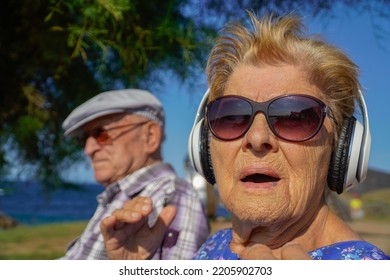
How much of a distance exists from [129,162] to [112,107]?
0.20m

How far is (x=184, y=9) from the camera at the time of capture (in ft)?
7.86

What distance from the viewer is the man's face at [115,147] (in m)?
2.07

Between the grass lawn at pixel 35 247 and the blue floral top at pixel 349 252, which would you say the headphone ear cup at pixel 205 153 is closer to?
the blue floral top at pixel 349 252

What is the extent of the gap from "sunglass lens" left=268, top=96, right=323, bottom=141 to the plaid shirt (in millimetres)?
728

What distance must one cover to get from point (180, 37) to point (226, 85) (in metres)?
1.05

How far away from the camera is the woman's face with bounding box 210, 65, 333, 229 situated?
114cm

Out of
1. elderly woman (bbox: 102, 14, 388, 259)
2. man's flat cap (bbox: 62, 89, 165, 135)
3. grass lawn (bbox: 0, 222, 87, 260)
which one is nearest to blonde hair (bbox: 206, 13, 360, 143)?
elderly woman (bbox: 102, 14, 388, 259)

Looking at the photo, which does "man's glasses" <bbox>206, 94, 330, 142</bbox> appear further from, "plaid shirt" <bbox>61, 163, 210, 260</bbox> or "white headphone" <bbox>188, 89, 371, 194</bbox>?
"plaid shirt" <bbox>61, 163, 210, 260</bbox>

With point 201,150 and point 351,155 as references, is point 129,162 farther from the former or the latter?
point 351,155

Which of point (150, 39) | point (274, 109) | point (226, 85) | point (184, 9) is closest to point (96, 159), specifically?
point (150, 39)

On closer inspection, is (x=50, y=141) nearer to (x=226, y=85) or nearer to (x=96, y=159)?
(x=96, y=159)

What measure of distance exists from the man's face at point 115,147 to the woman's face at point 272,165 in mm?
918

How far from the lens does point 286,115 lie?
A: 115 cm

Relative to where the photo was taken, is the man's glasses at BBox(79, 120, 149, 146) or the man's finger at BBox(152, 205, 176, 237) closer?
the man's finger at BBox(152, 205, 176, 237)
